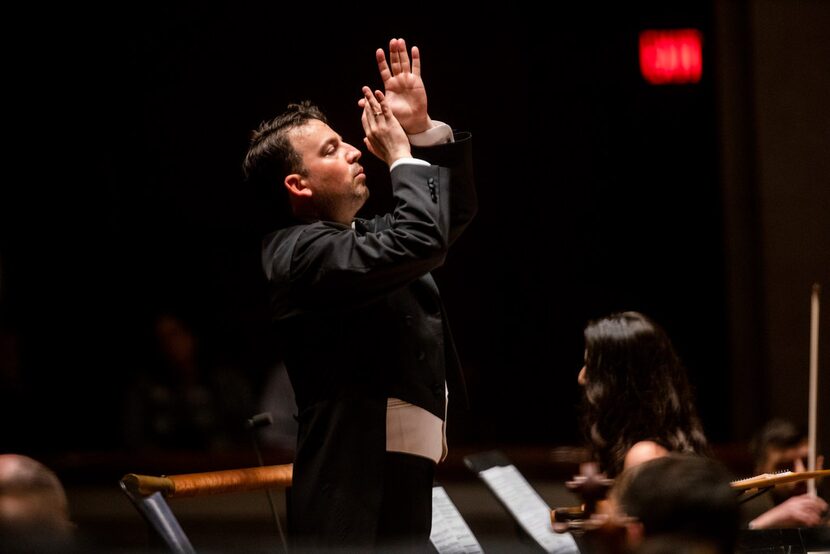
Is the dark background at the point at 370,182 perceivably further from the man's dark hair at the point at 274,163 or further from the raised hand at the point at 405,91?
the raised hand at the point at 405,91

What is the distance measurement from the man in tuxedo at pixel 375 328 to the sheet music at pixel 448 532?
1.15 ft

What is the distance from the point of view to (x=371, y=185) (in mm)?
5957

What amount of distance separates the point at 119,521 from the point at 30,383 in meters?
2.13

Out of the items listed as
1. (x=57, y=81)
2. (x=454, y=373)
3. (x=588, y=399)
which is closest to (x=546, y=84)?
(x=57, y=81)

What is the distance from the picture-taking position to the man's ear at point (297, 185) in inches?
88.7

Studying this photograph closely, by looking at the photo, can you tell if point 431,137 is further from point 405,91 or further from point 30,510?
point 30,510

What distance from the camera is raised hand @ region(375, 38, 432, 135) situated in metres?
2.16

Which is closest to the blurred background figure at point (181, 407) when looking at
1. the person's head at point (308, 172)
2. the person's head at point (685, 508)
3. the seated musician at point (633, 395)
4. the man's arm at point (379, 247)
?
the seated musician at point (633, 395)

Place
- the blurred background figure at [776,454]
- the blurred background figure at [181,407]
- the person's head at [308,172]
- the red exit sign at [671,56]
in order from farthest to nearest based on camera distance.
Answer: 1. the red exit sign at [671,56]
2. the blurred background figure at [181,407]
3. the blurred background figure at [776,454]
4. the person's head at [308,172]

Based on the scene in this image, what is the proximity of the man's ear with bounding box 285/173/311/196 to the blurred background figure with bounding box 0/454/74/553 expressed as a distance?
69 cm

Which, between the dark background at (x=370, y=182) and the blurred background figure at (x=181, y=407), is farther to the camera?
the dark background at (x=370, y=182)

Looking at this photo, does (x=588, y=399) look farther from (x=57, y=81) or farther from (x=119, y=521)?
(x=57, y=81)

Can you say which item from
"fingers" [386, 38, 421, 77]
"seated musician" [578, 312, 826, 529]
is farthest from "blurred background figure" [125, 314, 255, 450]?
"fingers" [386, 38, 421, 77]

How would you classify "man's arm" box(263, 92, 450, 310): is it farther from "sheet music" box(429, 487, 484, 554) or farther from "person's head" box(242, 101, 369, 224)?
"sheet music" box(429, 487, 484, 554)
